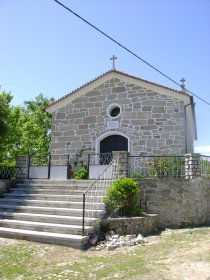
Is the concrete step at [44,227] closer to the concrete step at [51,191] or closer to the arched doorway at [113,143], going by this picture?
the concrete step at [51,191]

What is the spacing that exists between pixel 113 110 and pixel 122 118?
2.43ft

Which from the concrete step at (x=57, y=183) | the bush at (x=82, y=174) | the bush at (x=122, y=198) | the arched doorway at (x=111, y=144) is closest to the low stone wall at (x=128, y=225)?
the bush at (x=122, y=198)

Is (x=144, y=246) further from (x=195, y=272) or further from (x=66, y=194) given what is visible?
(x=66, y=194)

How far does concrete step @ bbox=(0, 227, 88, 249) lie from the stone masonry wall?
22.2ft

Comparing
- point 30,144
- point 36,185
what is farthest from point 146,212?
point 30,144

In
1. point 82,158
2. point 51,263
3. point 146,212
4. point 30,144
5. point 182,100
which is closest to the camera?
point 51,263

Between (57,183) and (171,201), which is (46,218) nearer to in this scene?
(57,183)

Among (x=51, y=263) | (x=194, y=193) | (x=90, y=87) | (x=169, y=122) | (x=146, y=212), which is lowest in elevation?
(x=51, y=263)

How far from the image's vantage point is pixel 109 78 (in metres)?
14.8

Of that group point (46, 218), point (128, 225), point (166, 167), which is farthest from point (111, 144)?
point (46, 218)

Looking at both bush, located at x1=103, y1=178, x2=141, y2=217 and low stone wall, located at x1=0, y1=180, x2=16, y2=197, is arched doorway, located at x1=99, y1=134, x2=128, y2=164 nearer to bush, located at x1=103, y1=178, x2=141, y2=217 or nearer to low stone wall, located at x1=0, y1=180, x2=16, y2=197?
low stone wall, located at x1=0, y1=180, x2=16, y2=197

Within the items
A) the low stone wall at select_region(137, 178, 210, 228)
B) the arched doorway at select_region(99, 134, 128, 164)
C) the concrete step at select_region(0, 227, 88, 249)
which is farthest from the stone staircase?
the arched doorway at select_region(99, 134, 128, 164)

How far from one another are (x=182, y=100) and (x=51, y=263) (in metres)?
9.51

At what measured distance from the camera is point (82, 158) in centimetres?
1438
